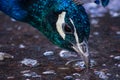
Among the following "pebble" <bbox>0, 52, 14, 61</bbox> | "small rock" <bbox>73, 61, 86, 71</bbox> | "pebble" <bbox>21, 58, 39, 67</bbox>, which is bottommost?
"small rock" <bbox>73, 61, 86, 71</bbox>

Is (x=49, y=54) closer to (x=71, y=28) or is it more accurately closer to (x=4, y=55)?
(x=4, y=55)

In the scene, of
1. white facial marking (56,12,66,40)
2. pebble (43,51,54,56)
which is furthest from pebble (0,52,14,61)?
white facial marking (56,12,66,40)

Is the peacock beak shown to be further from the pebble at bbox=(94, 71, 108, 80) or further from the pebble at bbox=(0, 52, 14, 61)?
the pebble at bbox=(0, 52, 14, 61)

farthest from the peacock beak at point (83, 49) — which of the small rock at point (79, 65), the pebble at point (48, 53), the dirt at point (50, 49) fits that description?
the pebble at point (48, 53)

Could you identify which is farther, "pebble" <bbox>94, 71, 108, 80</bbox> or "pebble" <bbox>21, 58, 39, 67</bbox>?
"pebble" <bbox>21, 58, 39, 67</bbox>

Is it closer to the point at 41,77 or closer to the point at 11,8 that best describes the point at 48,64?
the point at 41,77

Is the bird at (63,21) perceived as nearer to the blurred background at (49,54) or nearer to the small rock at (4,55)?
the blurred background at (49,54)

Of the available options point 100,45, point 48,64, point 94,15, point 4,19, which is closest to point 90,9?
point 94,15
